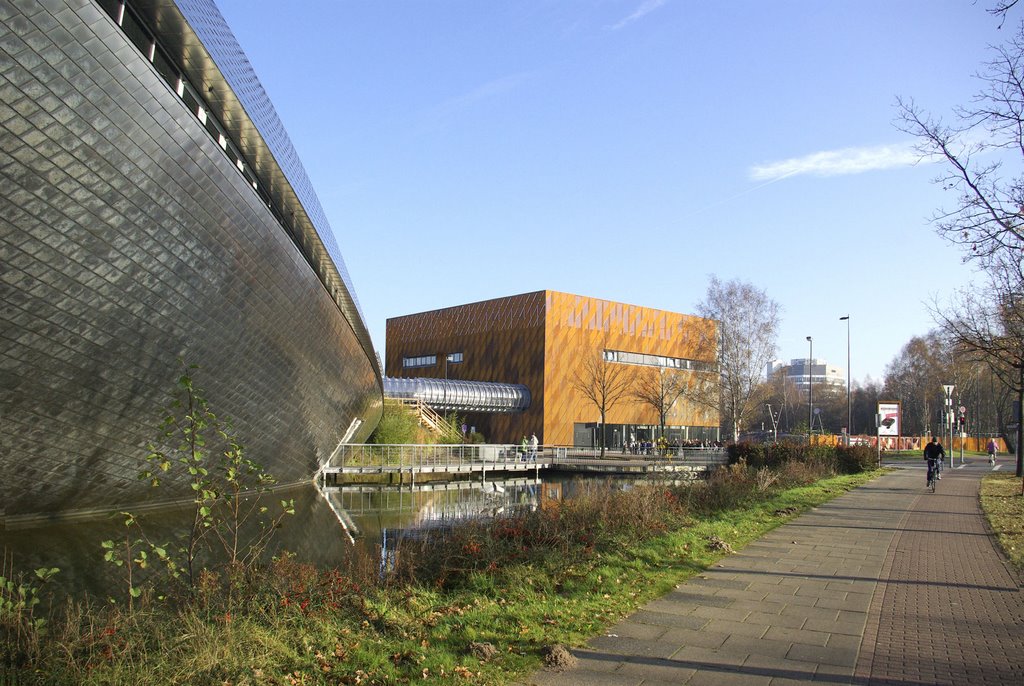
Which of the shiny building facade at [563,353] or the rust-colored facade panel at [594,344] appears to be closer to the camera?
the rust-colored facade panel at [594,344]

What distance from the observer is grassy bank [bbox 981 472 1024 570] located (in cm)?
1007

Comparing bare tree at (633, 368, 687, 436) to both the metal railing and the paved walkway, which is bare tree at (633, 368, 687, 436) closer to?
the metal railing

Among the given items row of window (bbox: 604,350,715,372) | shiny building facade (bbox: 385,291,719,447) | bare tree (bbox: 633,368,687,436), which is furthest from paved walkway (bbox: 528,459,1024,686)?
row of window (bbox: 604,350,715,372)

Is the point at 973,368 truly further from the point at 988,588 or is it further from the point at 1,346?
the point at 1,346

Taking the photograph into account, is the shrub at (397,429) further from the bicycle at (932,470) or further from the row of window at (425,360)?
the bicycle at (932,470)

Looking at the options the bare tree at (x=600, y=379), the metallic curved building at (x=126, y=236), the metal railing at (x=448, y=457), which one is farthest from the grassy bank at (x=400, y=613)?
the bare tree at (x=600, y=379)

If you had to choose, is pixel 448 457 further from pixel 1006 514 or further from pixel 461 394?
pixel 1006 514

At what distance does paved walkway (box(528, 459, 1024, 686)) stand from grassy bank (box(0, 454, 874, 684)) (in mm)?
415

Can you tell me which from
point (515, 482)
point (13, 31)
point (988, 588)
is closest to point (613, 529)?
point (988, 588)

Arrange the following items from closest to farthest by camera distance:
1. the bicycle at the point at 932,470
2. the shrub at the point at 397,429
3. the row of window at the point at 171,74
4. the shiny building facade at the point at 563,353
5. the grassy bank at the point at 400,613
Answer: the grassy bank at the point at 400,613 < the row of window at the point at 171,74 < the bicycle at the point at 932,470 < the shrub at the point at 397,429 < the shiny building facade at the point at 563,353

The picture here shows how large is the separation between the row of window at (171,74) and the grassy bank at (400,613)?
6.73 meters

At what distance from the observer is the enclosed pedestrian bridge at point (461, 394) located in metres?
47.9

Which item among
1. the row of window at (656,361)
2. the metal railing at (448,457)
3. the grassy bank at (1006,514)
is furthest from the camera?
Answer: the row of window at (656,361)

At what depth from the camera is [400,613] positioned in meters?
6.01
